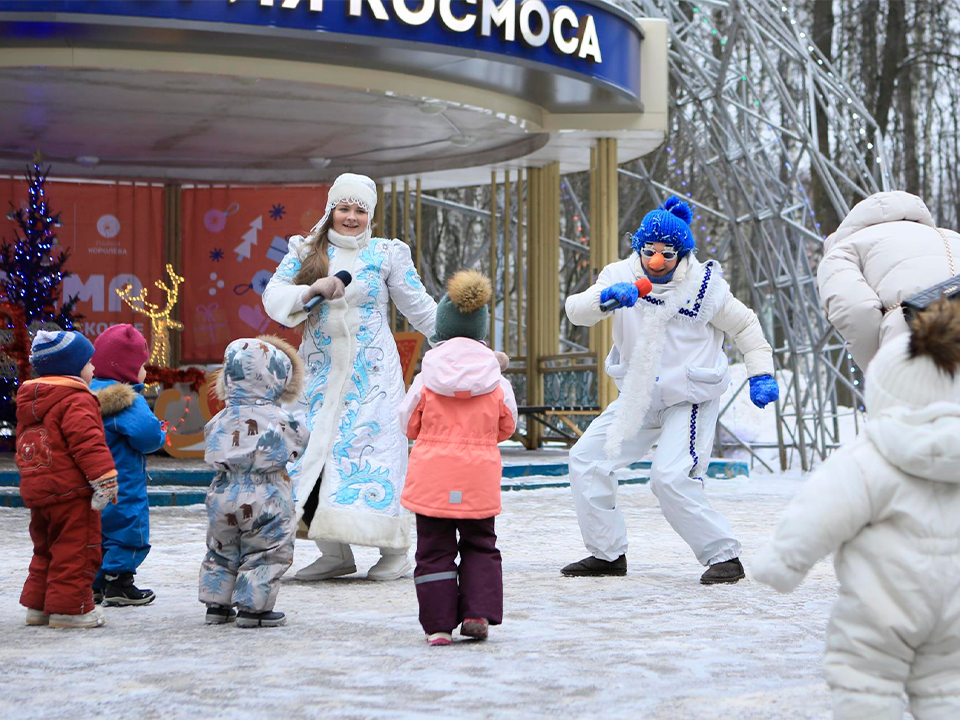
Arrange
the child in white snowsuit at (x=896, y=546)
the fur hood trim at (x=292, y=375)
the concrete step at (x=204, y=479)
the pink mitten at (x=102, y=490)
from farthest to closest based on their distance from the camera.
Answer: the concrete step at (x=204, y=479), the fur hood trim at (x=292, y=375), the pink mitten at (x=102, y=490), the child in white snowsuit at (x=896, y=546)

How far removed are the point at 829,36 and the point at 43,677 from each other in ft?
69.5

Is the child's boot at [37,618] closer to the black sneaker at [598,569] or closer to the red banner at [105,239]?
the black sneaker at [598,569]

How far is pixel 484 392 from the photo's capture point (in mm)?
4914

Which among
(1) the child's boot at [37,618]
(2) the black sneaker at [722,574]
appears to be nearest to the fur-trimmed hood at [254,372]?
(1) the child's boot at [37,618]

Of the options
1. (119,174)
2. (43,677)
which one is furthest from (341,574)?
(119,174)

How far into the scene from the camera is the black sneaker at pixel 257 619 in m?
4.97

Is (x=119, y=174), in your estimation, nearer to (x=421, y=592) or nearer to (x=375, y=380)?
(x=375, y=380)

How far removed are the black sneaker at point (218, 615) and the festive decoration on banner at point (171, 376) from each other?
21.8 ft

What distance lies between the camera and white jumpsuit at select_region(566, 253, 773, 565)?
6.19m

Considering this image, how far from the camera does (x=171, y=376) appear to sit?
467 inches

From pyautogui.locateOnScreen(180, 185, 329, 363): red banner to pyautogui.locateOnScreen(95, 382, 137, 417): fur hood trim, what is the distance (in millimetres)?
8644

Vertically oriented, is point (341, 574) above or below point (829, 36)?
below

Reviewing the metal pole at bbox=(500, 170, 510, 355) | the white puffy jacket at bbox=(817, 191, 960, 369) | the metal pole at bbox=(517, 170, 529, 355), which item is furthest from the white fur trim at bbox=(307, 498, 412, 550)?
the metal pole at bbox=(517, 170, 529, 355)

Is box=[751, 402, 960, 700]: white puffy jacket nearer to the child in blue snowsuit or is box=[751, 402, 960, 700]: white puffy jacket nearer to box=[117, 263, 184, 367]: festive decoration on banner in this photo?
the child in blue snowsuit
